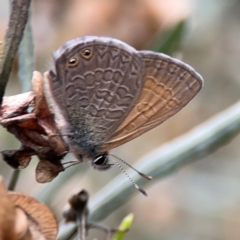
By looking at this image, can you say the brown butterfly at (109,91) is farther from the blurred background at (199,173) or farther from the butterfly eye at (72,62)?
the blurred background at (199,173)

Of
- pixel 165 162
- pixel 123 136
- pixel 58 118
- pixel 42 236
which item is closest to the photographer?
pixel 42 236

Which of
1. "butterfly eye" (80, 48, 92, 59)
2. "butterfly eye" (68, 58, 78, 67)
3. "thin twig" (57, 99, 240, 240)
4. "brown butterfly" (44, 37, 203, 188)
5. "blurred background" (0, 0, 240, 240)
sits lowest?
"blurred background" (0, 0, 240, 240)

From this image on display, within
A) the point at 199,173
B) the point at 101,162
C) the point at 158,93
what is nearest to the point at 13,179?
the point at 101,162

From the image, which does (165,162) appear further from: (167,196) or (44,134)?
(167,196)

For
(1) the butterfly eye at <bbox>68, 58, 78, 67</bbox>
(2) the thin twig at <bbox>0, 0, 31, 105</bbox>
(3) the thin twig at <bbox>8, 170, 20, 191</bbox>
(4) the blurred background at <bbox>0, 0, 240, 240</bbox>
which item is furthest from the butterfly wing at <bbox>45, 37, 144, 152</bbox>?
(4) the blurred background at <bbox>0, 0, 240, 240</bbox>

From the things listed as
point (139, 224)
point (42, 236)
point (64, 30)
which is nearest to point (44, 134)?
point (42, 236)

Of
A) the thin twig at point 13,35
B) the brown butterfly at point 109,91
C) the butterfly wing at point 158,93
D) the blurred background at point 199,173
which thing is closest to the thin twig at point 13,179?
the brown butterfly at point 109,91

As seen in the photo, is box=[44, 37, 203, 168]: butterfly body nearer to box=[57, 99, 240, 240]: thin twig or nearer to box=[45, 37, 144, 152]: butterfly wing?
box=[45, 37, 144, 152]: butterfly wing
